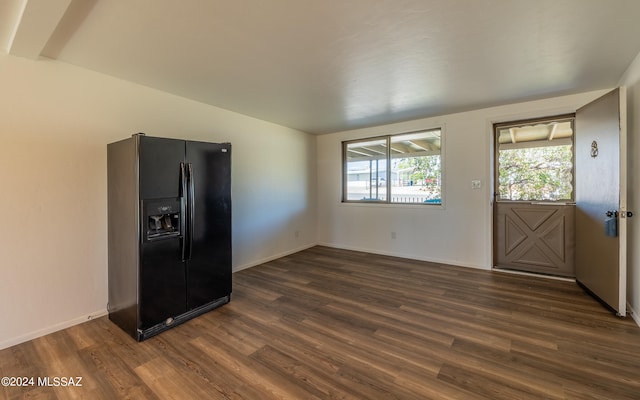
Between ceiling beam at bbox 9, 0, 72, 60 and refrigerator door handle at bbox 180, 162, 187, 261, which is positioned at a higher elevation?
ceiling beam at bbox 9, 0, 72, 60

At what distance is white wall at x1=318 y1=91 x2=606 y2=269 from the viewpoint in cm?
402

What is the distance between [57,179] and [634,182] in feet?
17.9

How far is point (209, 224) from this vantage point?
2.86m

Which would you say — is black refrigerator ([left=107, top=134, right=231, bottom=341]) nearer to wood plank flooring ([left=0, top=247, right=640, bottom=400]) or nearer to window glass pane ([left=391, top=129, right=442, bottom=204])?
wood plank flooring ([left=0, top=247, right=640, bottom=400])

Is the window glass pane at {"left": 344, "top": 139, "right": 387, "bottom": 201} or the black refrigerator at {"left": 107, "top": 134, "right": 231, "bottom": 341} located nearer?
the black refrigerator at {"left": 107, "top": 134, "right": 231, "bottom": 341}

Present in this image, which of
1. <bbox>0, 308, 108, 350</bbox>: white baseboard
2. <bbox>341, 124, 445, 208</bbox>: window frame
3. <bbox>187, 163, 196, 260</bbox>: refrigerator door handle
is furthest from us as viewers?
<bbox>341, 124, 445, 208</bbox>: window frame

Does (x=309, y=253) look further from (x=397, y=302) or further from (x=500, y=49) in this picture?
(x=500, y=49)

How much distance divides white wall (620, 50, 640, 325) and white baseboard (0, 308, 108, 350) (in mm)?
5171

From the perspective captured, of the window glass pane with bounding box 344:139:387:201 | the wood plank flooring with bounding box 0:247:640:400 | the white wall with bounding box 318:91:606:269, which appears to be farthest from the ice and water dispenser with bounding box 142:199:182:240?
the window glass pane with bounding box 344:139:387:201

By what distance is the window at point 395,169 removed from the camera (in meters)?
4.72

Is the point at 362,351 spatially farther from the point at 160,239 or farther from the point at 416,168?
the point at 416,168

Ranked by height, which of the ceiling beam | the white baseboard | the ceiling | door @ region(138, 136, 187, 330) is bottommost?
the white baseboard

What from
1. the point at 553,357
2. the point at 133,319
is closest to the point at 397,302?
the point at 553,357

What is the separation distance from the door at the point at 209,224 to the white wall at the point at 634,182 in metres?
4.03
